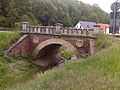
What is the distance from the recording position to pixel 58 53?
3303cm

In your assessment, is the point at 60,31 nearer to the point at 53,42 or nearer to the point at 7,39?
the point at 53,42

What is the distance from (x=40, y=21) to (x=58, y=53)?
93.3 feet

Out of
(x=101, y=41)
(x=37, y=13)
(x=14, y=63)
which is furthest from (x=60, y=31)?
(x=37, y=13)

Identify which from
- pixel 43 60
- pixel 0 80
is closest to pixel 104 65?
pixel 0 80

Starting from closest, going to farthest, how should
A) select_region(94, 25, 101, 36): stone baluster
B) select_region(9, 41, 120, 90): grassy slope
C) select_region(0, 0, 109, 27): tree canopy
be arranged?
1. select_region(9, 41, 120, 90): grassy slope
2. select_region(94, 25, 101, 36): stone baluster
3. select_region(0, 0, 109, 27): tree canopy

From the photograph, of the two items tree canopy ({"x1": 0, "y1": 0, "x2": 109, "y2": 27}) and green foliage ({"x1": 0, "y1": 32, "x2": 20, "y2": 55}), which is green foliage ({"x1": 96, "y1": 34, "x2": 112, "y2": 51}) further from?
tree canopy ({"x1": 0, "y1": 0, "x2": 109, "y2": 27})

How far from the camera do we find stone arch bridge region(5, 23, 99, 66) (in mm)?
22922

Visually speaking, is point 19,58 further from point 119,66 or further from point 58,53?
point 119,66

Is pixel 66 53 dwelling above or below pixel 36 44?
below

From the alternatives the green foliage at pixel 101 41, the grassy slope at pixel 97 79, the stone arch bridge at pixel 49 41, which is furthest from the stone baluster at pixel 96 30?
the grassy slope at pixel 97 79

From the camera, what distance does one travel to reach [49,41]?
85.0ft

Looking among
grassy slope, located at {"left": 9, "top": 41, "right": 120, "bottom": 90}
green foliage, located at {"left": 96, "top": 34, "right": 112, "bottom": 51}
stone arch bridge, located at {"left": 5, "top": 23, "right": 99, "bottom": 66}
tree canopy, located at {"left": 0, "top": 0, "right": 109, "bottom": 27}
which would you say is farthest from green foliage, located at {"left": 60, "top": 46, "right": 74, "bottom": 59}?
grassy slope, located at {"left": 9, "top": 41, "right": 120, "bottom": 90}

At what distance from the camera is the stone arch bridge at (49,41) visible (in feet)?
75.2

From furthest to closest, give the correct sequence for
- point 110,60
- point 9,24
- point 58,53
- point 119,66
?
point 9,24, point 58,53, point 110,60, point 119,66
